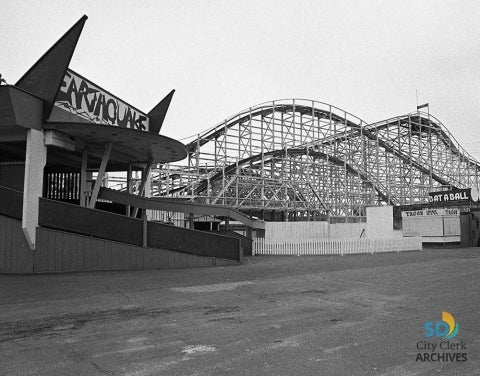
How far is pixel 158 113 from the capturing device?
1873cm

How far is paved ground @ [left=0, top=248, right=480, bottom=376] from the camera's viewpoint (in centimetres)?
442

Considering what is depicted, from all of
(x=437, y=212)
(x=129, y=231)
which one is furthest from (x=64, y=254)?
(x=437, y=212)

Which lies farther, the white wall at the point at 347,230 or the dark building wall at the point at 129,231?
the white wall at the point at 347,230

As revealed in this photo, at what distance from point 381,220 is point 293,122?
10.6 meters

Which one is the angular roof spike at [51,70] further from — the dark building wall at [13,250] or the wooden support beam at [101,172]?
the dark building wall at [13,250]

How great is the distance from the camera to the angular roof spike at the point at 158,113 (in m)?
18.7

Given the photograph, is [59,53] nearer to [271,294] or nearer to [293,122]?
[271,294]

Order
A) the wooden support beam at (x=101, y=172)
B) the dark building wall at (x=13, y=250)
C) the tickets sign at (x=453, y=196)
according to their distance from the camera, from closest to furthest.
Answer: the dark building wall at (x=13, y=250)
the wooden support beam at (x=101, y=172)
the tickets sign at (x=453, y=196)

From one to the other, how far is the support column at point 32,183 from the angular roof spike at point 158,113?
7.02 metres

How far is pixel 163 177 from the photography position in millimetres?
31766

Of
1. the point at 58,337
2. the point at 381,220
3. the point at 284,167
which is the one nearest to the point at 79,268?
the point at 58,337

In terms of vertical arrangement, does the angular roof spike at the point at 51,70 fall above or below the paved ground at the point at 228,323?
above

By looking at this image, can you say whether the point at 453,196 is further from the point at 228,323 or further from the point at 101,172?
the point at 228,323
